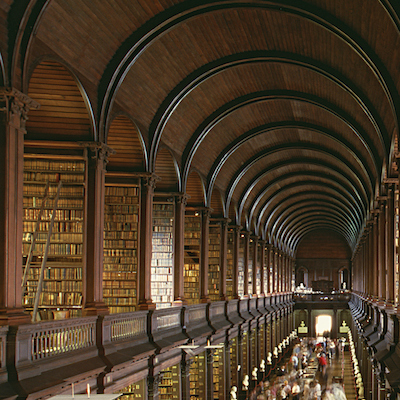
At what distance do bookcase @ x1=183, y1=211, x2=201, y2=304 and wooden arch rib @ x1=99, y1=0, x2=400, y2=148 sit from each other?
763 cm

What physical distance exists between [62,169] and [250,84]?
7.14m

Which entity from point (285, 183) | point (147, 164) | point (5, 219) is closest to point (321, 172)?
point (285, 183)

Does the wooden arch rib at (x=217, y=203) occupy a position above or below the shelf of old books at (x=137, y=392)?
above

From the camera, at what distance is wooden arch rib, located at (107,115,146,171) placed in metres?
12.1

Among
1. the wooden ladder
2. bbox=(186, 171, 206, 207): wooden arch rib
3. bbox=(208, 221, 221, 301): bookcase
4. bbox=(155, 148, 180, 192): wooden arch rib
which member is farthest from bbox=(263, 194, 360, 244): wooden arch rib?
the wooden ladder

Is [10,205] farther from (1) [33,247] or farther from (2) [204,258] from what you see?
(2) [204,258]

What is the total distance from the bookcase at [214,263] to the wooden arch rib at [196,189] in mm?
2341

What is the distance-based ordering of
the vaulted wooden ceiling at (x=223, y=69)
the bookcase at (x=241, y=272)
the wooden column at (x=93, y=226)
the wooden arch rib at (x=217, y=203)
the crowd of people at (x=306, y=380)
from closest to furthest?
the vaulted wooden ceiling at (x=223, y=69) < the wooden column at (x=93, y=226) < the crowd of people at (x=306, y=380) < the wooden arch rib at (x=217, y=203) < the bookcase at (x=241, y=272)

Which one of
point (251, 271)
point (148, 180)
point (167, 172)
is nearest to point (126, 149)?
point (148, 180)

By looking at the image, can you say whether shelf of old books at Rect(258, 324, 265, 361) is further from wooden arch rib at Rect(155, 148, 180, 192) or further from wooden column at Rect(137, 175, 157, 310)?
wooden column at Rect(137, 175, 157, 310)

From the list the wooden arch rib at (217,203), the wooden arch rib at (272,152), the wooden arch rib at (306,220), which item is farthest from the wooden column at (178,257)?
the wooden arch rib at (306,220)

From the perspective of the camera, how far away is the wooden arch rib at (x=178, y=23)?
9977mm

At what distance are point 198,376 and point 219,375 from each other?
2069 mm

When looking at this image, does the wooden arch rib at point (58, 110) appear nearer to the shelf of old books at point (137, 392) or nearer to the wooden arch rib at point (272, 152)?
the shelf of old books at point (137, 392)
